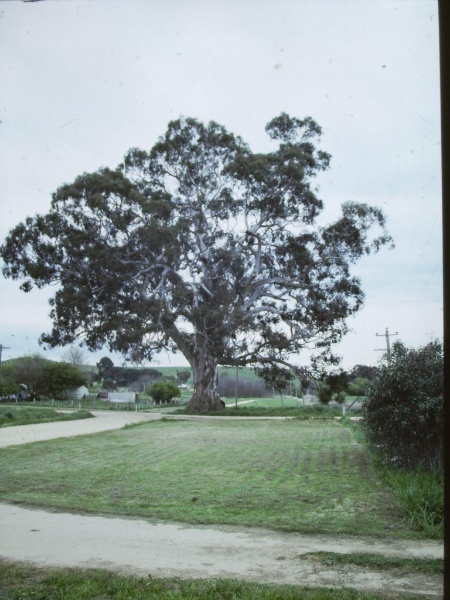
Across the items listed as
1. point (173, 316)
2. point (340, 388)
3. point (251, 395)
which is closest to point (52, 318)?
point (173, 316)

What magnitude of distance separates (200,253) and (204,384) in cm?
693

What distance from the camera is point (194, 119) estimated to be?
2948 cm

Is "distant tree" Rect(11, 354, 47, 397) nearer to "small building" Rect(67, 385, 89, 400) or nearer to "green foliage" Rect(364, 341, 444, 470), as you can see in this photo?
"small building" Rect(67, 385, 89, 400)

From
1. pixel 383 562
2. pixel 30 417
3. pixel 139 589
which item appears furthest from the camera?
pixel 30 417

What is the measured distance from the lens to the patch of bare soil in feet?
12.3

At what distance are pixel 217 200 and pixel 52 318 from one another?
33.0 feet

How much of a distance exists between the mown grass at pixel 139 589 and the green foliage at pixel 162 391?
38.3 meters

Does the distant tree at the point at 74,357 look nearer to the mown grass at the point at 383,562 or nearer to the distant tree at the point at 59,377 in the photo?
the distant tree at the point at 59,377

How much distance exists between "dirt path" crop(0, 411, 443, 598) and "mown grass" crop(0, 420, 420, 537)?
34 cm

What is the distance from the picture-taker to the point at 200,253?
29.6 metres

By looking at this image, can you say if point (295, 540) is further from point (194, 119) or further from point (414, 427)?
point (194, 119)

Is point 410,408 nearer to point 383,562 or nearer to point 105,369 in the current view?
point 383,562

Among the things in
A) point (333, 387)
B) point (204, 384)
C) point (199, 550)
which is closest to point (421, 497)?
point (199, 550)

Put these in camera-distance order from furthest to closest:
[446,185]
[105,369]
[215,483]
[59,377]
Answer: [105,369], [59,377], [215,483], [446,185]
